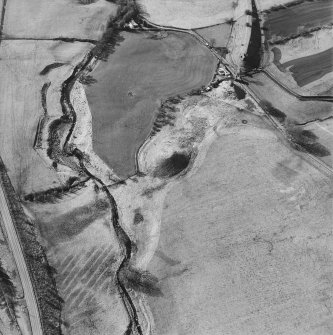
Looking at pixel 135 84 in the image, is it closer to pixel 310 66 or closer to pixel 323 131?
pixel 310 66

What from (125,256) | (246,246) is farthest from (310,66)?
(125,256)

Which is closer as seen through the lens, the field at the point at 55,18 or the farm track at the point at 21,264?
the farm track at the point at 21,264

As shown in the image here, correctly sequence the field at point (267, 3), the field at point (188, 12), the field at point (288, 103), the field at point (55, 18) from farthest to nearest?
the field at point (267, 3) < the field at point (188, 12) < the field at point (55, 18) < the field at point (288, 103)

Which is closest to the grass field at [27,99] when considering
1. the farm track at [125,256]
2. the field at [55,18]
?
the field at [55,18]

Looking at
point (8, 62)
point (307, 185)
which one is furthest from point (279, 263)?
point (8, 62)

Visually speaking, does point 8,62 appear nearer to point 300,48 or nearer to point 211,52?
point 211,52

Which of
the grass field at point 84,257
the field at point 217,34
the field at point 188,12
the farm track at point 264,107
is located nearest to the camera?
the grass field at point 84,257

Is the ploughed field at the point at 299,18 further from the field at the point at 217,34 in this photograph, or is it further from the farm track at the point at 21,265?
the farm track at the point at 21,265

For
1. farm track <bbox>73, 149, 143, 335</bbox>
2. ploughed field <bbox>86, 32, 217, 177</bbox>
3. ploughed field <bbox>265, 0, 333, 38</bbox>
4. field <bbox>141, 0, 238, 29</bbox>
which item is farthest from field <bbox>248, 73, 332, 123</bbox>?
farm track <bbox>73, 149, 143, 335</bbox>
